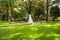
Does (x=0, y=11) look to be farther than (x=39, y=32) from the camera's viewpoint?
Yes

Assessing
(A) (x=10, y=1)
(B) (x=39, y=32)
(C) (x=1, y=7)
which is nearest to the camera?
(B) (x=39, y=32)

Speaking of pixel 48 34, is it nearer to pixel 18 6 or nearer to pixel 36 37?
pixel 36 37

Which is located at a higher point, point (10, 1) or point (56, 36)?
point (10, 1)

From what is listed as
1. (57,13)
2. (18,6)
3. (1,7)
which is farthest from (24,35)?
(18,6)

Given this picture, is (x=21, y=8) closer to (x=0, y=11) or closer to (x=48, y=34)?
(x=0, y=11)

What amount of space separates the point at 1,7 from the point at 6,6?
231cm

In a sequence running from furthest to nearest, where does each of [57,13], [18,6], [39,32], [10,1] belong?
[18,6] → [57,13] → [10,1] → [39,32]

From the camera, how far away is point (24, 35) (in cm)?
1580

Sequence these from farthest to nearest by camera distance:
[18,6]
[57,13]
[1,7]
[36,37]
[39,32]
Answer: [18,6], [1,7], [57,13], [39,32], [36,37]

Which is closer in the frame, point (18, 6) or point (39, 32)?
point (39, 32)

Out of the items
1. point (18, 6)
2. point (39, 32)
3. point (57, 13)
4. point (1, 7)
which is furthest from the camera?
point (18, 6)

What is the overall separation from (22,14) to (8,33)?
107 feet

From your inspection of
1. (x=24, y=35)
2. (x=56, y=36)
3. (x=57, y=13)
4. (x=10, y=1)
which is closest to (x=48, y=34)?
(x=56, y=36)

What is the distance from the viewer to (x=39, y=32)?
1659cm
